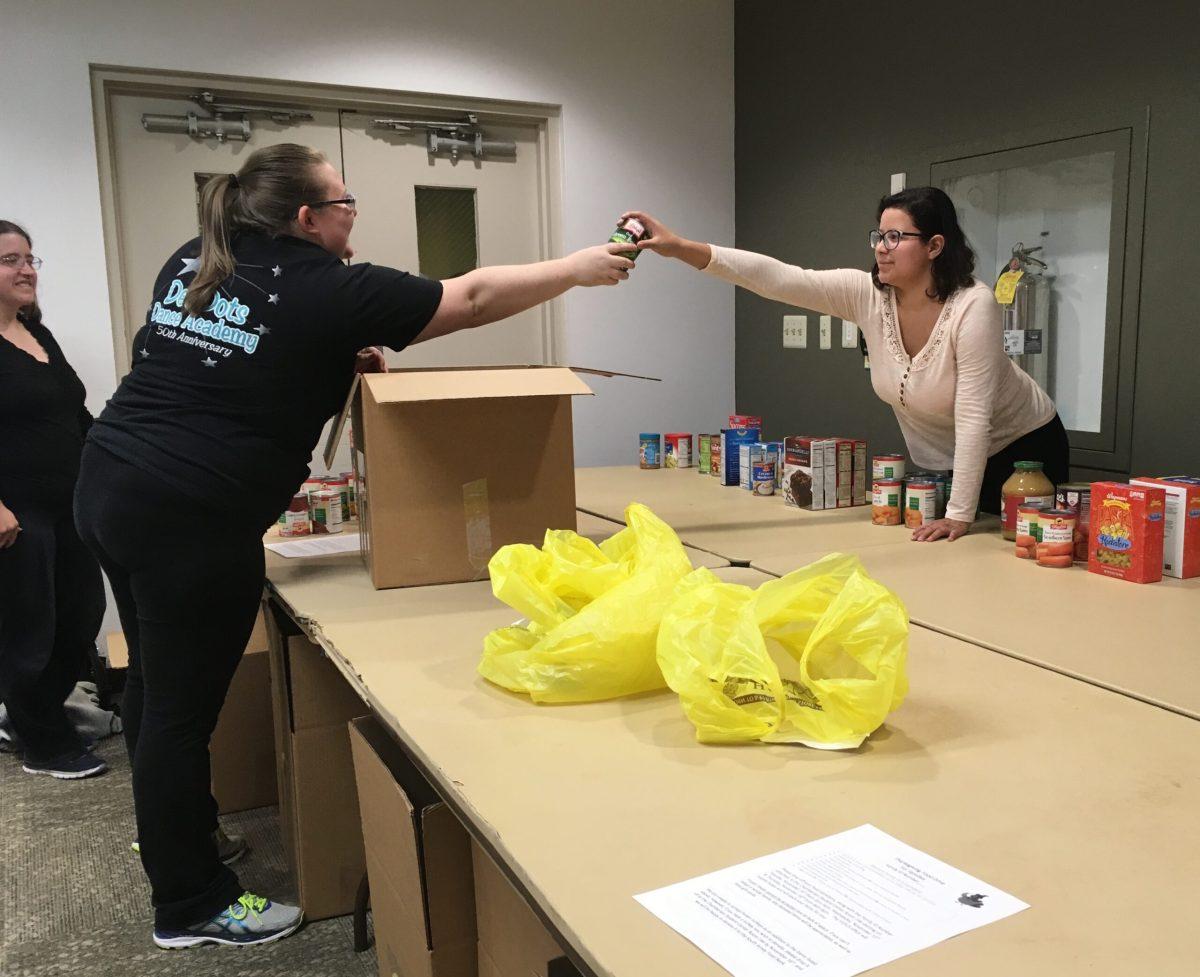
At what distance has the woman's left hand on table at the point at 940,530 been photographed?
219cm

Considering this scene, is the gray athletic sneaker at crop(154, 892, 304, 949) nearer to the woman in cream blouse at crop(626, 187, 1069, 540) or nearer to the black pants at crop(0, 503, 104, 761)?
the black pants at crop(0, 503, 104, 761)

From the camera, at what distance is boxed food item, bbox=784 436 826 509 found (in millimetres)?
2582

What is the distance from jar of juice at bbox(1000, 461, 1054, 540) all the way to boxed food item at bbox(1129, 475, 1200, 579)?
0.26 meters

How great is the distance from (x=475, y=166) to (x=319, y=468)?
1.41 meters

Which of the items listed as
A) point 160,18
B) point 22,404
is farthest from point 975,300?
point 160,18

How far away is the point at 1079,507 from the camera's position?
193 centimetres

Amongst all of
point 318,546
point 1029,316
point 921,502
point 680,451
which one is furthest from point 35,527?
point 1029,316

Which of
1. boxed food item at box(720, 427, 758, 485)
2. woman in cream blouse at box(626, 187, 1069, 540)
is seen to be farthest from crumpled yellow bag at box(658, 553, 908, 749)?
boxed food item at box(720, 427, 758, 485)

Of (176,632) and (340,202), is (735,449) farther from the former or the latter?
(176,632)

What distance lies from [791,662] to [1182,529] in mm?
987

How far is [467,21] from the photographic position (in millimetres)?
3975

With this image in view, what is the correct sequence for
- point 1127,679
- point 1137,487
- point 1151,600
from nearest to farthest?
point 1127,679 < point 1151,600 < point 1137,487

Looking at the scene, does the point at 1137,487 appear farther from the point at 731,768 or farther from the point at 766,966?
the point at 766,966

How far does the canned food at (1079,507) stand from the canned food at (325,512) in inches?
64.6
